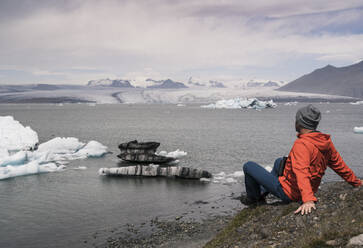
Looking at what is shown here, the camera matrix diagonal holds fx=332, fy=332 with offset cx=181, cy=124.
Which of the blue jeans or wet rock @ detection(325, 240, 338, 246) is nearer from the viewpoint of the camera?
wet rock @ detection(325, 240, 338, 246)

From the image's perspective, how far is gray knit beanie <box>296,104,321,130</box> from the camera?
17.3ft

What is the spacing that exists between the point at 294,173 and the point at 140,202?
490 inches

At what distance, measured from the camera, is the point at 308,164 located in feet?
17.1

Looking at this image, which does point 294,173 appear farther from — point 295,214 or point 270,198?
point 270,198

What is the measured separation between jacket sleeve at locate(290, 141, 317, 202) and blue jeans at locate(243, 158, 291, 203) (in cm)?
74

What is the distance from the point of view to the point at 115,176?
2214 centimetres

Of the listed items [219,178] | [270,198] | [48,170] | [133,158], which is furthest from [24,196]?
[270,198]

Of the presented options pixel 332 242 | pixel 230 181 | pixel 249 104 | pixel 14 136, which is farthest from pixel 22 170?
pixel 249 104

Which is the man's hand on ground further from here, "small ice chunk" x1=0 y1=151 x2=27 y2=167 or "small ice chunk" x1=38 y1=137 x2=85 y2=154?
"small ice chunk" x1=38 y1=137 x2=85 y2=154

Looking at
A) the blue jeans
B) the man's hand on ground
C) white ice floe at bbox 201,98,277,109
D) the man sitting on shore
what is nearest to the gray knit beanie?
the man sitting on shore

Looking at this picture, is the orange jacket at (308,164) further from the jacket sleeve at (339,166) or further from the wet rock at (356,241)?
the wet rock at (356,241)

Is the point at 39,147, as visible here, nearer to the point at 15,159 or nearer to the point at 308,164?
the point at 15,159

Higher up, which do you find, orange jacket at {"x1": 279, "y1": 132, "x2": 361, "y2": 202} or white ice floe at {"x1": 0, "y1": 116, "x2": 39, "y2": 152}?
orange jacket at {"x1": 279, "y1": 132, "x2": 361, "y2": 202}

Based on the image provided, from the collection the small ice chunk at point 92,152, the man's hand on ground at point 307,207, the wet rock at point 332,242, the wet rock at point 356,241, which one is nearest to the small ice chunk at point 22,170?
the small ice chunk at point 92,152
